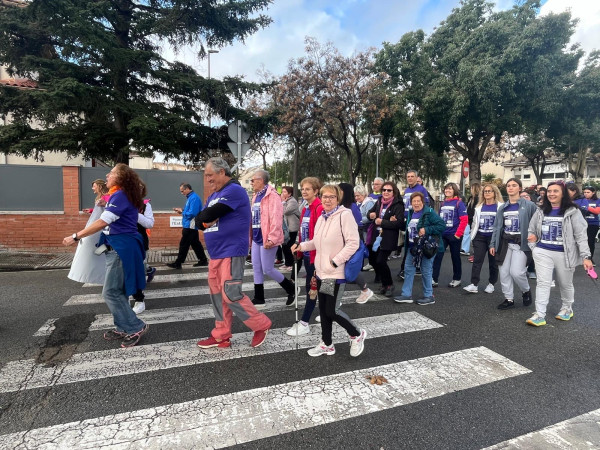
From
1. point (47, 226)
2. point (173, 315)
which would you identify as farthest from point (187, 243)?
point (47, 226)

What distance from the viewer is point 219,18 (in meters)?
11.6

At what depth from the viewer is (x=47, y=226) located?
10.1 meters

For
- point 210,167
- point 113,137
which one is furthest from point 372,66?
point 210,167

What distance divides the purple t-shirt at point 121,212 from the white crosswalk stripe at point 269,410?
5.85 ft

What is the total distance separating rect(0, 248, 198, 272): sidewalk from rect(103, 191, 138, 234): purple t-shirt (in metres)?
5.40

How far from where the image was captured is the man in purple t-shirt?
345 centimetres

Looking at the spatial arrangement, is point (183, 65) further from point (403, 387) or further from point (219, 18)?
point (403, 387)

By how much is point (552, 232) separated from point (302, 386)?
144 inches

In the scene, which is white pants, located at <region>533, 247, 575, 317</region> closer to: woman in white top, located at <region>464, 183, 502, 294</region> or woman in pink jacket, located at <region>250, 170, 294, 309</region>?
woman in white top, located at <region>464, 183, 502, 294</region>

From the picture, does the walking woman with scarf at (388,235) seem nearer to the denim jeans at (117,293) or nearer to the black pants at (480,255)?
the black pants at (480,255)

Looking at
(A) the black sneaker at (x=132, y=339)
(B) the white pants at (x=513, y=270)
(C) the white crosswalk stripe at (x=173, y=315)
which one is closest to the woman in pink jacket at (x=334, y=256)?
(C) the white crosswalk stripe at (x=173, y=315)

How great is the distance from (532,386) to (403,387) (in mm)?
1066

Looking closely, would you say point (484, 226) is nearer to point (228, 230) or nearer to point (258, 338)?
point (258, 338)

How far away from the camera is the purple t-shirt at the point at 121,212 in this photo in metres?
3.54
